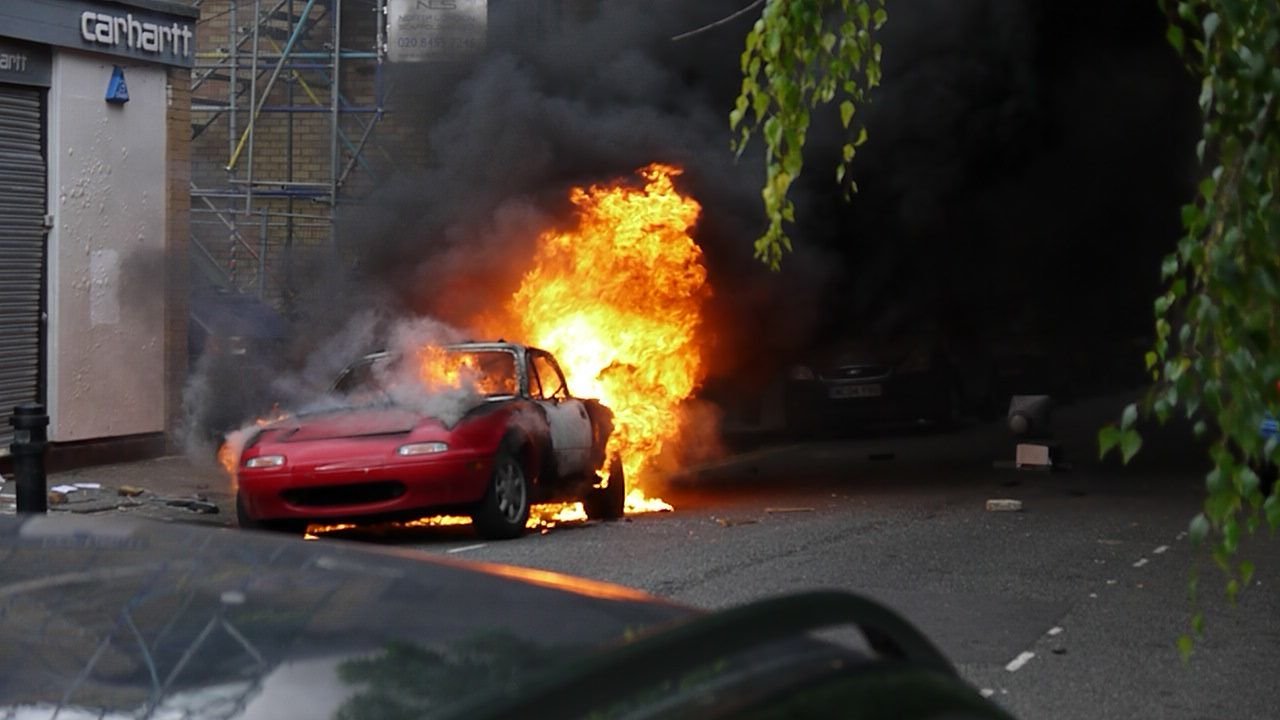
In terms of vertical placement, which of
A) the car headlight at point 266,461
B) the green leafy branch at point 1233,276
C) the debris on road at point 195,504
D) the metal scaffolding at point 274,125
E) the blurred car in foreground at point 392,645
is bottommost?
the debris on road at point 195,504

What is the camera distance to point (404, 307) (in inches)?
719

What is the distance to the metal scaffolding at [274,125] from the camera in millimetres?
25531

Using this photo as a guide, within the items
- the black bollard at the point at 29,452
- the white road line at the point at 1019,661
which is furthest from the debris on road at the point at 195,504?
the white road line at the point at 1019,661

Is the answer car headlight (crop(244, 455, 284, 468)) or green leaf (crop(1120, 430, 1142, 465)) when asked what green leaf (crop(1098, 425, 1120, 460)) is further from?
car headlight (crop(244, 455, 284, 468))

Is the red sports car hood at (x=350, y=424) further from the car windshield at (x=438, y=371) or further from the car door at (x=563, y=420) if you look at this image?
the car door at (x=563, y=420)

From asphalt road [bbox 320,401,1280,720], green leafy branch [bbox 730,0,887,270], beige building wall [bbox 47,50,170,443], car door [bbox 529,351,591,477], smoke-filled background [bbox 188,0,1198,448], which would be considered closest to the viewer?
green leafy branch [bbox 730,0,887,270]

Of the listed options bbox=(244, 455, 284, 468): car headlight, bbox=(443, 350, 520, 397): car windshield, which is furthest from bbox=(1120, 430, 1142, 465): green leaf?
bbox=(443, 350, 520, 397): car windshield

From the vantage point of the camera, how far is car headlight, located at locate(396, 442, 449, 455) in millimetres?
12062

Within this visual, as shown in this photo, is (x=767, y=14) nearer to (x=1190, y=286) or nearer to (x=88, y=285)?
(x=1190, y=286)

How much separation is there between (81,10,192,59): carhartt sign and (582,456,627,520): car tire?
685 cm

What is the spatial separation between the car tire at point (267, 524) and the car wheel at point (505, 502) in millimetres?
1246

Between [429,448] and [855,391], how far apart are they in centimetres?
→ 1073

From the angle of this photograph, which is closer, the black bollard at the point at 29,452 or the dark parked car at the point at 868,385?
the black bollard at the point at 29,452

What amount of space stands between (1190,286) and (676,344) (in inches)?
514
